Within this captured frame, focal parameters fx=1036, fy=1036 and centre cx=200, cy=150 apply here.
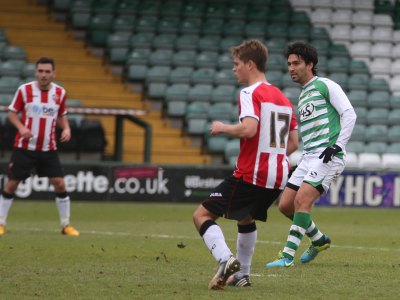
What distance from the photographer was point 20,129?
1245 cm

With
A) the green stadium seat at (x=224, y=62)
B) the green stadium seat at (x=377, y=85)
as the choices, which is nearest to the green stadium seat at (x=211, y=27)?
the green stadium seat at (x=224, y=62)

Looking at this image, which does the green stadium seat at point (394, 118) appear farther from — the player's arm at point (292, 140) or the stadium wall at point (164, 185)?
the player's arm at point (292, 140)

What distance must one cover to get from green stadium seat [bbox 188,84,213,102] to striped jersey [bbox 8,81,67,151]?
10.8 m

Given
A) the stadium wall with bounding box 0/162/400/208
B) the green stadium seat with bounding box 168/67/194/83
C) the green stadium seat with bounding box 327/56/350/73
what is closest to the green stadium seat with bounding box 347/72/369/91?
the green stadium seat with bounding box 327/56/350/73

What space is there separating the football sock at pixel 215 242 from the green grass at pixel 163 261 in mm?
268

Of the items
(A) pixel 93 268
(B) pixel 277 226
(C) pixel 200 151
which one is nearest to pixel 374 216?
(B) pixel 277 226

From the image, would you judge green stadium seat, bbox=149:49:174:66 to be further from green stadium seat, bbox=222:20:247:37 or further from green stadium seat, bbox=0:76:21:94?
green stadium seat, bbox=0:76:21:94

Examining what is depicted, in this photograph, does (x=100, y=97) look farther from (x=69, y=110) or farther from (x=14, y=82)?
(x=69, y=110)

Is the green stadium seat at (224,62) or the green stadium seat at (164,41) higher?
the green stadium seat at (164,41)

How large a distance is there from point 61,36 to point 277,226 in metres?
11.2

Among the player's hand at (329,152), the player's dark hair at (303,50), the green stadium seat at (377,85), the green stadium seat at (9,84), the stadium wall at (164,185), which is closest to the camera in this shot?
the player's hand at (329,152)

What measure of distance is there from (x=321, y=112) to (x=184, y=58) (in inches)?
590

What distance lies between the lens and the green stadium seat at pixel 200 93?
2373 centimetres

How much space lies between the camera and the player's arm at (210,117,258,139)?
725 centimetres
